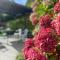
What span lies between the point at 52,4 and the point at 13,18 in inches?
109

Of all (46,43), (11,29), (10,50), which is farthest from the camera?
(10,50)

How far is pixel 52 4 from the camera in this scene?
3.74 ft

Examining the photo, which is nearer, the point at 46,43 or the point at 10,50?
the point at 46,43

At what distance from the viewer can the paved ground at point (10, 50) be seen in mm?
3638

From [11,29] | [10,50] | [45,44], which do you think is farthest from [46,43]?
[10,50]

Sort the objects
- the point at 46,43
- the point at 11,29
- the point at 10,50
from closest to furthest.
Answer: the point at 46,43 < the point at 11,29 < the point at 10,50

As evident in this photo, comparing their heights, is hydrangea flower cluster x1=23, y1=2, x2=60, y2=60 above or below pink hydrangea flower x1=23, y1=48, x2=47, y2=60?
above

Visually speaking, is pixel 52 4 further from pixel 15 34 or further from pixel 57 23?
pixel 15 34

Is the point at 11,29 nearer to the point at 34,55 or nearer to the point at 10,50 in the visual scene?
the point at 10,50

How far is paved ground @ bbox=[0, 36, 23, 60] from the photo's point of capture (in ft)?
11.9

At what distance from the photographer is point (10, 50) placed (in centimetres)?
392

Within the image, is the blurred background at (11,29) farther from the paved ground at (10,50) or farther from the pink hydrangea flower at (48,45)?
the pink hydrangea flower at (48,45)

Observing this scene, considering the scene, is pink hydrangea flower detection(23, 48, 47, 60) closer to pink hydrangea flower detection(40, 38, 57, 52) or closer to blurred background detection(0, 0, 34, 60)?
pink hydrangea flower detection(40, 38, 57, 52)

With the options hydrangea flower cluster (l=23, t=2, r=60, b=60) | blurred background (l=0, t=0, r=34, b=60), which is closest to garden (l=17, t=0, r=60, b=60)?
hydrangea flower cluster (l=23, t=2, r=60, b=60)
